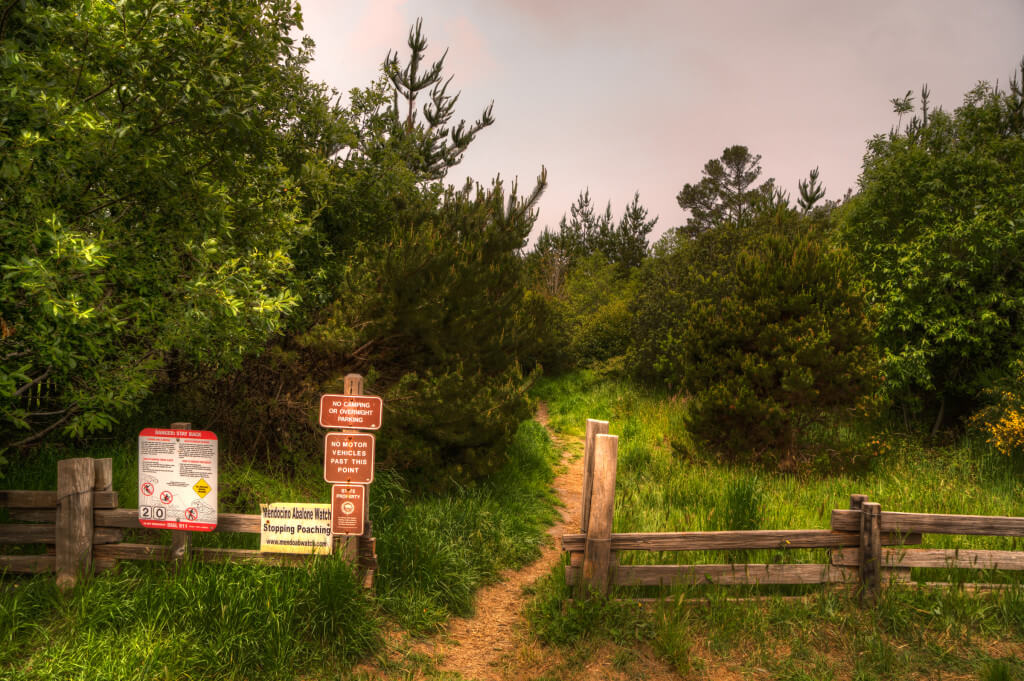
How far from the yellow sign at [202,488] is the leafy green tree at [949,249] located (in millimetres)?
13380

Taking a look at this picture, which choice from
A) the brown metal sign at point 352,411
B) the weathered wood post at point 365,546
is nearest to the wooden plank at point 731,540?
the weathered wood post at point 365,546

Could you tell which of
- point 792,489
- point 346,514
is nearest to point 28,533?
point 346,514

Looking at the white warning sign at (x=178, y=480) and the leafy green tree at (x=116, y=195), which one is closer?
the leafy green tree at (x=116, y=195)

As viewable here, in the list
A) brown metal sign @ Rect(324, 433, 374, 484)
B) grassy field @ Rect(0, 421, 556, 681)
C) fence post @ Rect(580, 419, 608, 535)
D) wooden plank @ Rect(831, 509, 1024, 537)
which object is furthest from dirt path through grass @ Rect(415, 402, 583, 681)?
wooden plank @ Rect(831, 509, 1024, 537)

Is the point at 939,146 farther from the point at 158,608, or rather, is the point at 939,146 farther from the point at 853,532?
the point at 158,608

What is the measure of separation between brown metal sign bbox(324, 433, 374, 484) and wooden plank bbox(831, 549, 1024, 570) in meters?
4.68

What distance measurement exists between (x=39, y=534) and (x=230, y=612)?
220 centimetres

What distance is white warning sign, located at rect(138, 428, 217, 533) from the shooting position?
478 centimetres

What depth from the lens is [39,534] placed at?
4.90 m

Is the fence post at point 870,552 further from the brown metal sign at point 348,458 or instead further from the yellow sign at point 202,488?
the yellow sign at point 202,488

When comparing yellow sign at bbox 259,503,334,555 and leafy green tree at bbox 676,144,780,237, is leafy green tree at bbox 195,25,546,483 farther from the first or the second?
leafy green tree at bbox 676,144,780,237

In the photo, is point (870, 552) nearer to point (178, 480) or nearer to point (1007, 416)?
point (178, 480)

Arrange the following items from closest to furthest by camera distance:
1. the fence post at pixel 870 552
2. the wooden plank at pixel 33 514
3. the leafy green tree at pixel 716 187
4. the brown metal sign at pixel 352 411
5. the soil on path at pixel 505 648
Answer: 1. the soil on path at pixel 505 648
2. the brown metal sign at pixel 352 411
3. the wooden plank at pixel 33 514
4. the fence post at pixel 870 552
5. the leafy green tree at pixel 716 187

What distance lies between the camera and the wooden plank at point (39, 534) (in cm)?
487
